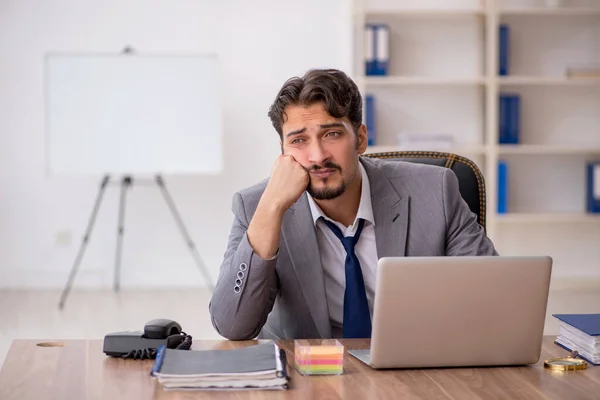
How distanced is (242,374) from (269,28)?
4.49 meters

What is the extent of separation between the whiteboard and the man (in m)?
3.25

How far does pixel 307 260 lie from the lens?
6.75 feet

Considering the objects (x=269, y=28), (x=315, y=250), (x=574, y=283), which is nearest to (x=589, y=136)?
(x=574, y=283)

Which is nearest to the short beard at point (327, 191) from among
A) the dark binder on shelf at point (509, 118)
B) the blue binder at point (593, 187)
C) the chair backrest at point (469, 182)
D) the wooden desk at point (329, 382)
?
the chair backrest at point (469, 182)

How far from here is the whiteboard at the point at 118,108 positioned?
5266mm

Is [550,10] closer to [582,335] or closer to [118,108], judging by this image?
[118,108]

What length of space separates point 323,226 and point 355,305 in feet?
0.78

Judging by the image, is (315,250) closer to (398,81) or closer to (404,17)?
(398,81)

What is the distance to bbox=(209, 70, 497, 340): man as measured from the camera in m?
1.94

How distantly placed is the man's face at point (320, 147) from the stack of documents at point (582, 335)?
60cm

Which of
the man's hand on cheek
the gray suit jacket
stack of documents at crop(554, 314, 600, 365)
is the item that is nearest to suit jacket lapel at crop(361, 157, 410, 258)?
the gray suit jacket

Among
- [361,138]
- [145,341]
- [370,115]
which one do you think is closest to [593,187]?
[370,115]

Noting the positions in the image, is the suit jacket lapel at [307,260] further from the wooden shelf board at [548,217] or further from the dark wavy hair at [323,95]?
the wooden shelf board at [548,217]

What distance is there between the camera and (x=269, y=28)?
5.71 meters
